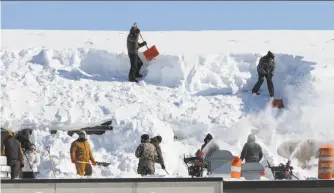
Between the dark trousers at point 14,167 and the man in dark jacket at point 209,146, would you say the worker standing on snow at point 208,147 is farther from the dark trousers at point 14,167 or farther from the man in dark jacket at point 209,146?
the dark trousers at point 14,167

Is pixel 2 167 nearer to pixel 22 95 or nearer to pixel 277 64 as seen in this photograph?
pixel 22 95

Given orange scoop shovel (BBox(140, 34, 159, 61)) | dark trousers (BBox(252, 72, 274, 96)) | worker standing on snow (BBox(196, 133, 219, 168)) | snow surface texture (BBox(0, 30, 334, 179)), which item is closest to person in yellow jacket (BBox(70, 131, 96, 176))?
worker standing on snow (BBox(196, 133, 219, 168))

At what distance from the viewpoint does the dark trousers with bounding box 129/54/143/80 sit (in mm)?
34250

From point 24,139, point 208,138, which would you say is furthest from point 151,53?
point 24,139

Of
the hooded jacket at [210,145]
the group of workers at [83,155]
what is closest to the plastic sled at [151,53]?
the hooded jacket at [210,145]

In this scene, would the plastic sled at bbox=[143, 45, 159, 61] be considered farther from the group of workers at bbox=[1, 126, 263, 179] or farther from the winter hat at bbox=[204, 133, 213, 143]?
the group of workers at bbox=[1, 126, 263, 179]

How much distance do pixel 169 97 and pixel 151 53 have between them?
2.03 m

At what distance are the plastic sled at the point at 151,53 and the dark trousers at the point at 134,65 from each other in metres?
0.53

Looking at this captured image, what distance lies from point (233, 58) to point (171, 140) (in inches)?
192

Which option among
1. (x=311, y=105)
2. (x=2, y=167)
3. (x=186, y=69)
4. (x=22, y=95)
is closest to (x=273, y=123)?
(x=311, y=105)

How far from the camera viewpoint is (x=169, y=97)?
33.8 metres

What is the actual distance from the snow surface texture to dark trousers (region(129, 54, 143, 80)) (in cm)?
24

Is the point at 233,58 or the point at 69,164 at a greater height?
the point at 233,58

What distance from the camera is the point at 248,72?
35.2 m
